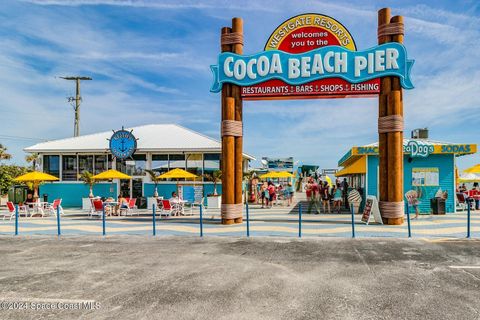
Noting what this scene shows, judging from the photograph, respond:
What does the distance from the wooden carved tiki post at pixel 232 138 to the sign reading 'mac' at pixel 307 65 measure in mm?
418

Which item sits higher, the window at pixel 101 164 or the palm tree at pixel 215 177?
the window at pixel 101 164

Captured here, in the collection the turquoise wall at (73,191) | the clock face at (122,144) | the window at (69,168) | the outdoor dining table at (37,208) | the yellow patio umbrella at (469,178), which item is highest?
the clock face at (122,144)

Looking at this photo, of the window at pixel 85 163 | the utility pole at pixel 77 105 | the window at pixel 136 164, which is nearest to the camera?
the window at pixel 136 164

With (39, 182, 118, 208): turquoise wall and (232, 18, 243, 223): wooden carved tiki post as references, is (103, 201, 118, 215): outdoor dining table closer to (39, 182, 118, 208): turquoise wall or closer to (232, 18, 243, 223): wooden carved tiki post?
(39, 182, 118, 208): turquoise wall

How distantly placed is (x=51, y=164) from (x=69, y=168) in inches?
55.7

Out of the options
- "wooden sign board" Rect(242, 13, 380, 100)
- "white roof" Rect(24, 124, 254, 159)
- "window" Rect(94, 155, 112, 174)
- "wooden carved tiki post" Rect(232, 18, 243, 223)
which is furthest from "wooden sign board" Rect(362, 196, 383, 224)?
"window" Rect(94, 155, 112, 174)

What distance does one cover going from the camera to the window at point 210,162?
2394 cm

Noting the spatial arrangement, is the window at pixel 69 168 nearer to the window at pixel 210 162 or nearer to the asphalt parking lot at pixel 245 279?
the window at pixel 210 162

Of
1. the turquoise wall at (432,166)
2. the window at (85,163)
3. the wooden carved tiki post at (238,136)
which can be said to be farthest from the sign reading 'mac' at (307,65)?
the window at (85,163)

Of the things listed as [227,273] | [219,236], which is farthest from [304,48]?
[227,273]

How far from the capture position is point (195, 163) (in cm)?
2414

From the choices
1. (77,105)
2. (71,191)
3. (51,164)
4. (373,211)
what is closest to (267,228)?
(373,211)

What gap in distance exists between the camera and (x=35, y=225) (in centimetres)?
1539

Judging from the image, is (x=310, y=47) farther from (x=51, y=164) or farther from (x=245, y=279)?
(x=51, y=164)
